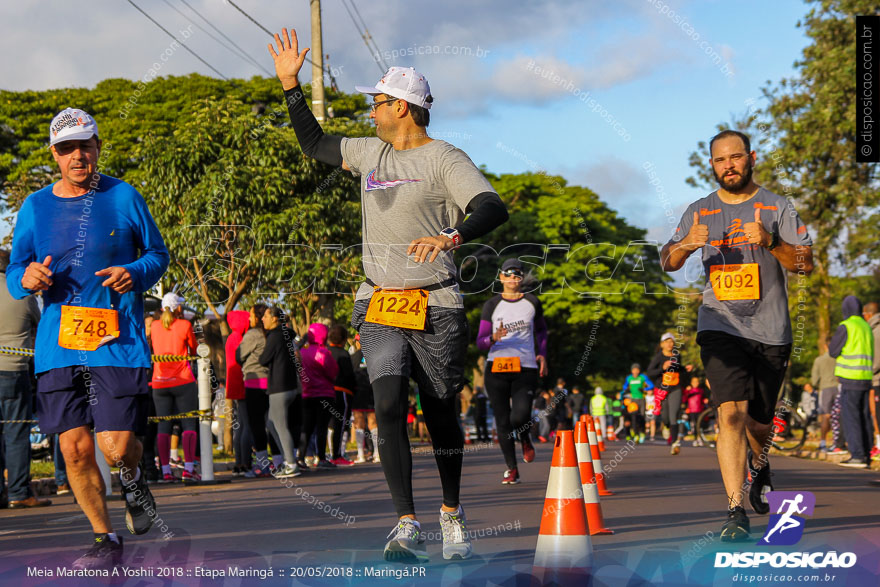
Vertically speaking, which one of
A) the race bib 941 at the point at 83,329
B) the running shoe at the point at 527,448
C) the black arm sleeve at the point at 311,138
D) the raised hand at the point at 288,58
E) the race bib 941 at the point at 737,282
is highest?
the raised hand at the point at 288,58

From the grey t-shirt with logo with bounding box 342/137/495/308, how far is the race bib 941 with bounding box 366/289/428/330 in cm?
6

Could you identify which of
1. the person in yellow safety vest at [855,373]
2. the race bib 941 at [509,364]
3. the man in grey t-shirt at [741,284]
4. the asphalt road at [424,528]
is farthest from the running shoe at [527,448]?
the person in yellow safety vest at [855,373]

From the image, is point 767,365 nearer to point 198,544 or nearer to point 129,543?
point 198,544

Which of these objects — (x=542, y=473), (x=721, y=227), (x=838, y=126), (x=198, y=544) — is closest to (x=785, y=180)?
(x=838, y=126)

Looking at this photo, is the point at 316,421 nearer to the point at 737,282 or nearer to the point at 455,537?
the point at 737,282

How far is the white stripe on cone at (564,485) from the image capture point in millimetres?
5367

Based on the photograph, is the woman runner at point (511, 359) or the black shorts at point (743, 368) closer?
the black shorts at point (743, 368)

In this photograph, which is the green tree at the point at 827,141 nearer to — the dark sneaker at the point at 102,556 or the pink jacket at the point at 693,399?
the pink jacket at the point at 693,399

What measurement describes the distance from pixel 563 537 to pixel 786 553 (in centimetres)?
129

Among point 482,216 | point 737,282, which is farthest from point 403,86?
point 737,282

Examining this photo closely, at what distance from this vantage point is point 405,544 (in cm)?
533

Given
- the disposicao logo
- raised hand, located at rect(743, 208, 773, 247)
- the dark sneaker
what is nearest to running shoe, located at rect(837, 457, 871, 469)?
raised hand, located at rect(743, 208, 773, 247)

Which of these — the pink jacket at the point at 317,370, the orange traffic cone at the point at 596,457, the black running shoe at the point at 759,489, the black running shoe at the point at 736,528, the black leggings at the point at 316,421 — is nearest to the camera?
the black running shoe at the point at 736,528

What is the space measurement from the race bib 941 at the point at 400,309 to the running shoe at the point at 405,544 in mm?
967
